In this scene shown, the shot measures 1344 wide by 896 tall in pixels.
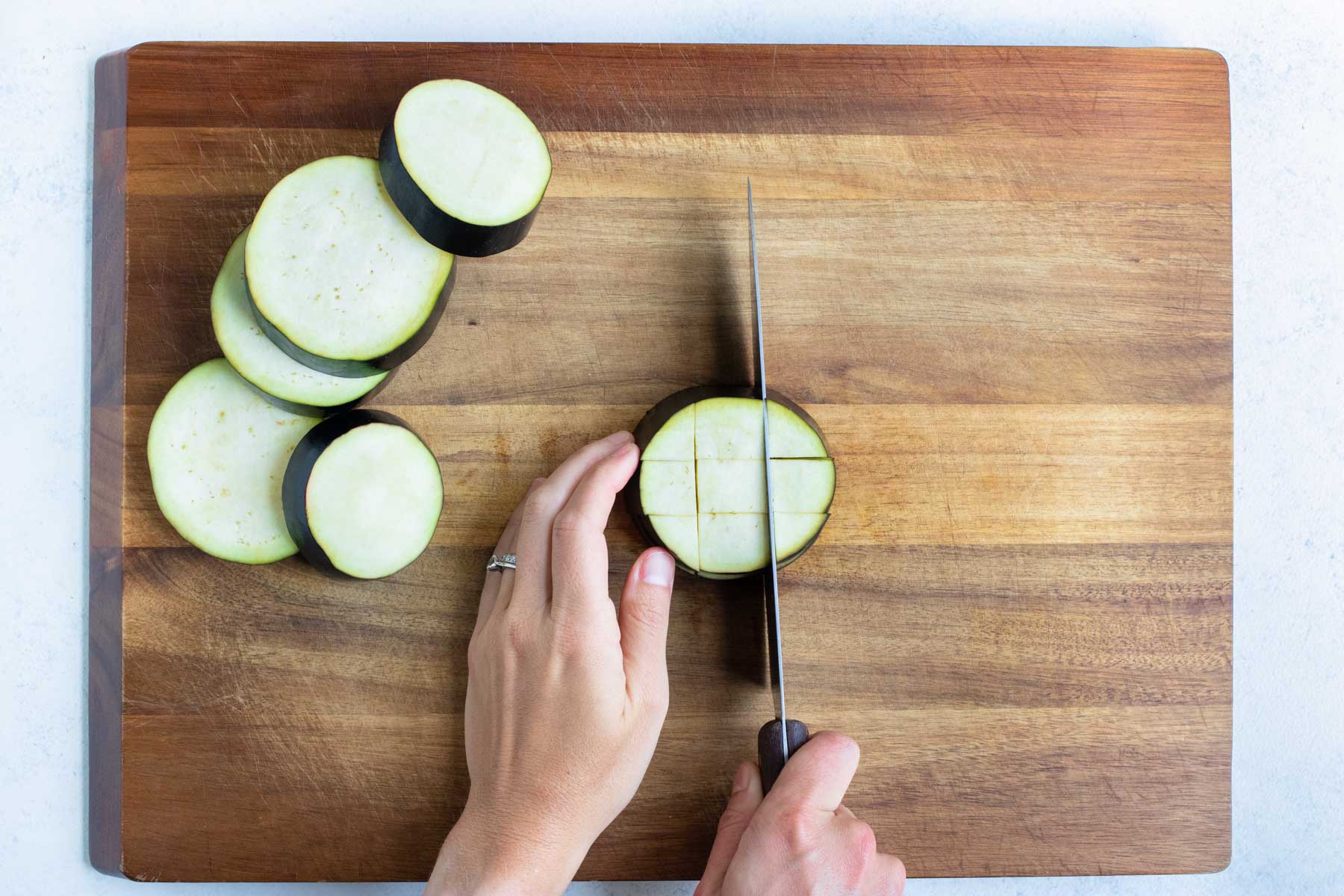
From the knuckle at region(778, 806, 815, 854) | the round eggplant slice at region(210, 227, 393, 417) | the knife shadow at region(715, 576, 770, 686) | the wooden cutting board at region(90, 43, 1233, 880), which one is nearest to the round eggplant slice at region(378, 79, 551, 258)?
the wooden cutting board at region(90, 43, 1233, 880)

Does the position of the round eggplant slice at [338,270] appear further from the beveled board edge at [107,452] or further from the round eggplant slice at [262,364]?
the beveled board edge at [107,452]

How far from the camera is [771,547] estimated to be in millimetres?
1496

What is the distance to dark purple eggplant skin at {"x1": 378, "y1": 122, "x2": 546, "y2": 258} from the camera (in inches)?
54.4

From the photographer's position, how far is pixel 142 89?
1606 millimetres

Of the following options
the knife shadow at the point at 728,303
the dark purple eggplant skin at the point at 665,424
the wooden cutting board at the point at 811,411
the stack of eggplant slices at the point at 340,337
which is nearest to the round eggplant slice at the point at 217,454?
the stack of eggplant slices at the point at 340,337

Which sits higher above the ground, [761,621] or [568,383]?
[568,383]

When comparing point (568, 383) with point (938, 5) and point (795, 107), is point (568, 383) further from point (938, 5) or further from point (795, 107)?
point (938, 5)

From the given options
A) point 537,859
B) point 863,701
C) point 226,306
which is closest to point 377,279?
point 226,306

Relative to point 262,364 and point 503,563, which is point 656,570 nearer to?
point 503,563

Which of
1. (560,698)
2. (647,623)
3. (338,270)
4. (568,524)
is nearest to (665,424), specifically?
(568,524)

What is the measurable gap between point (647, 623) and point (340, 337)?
69 cm

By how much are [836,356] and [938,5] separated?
2.52ft

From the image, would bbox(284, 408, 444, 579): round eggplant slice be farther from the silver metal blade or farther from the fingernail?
the silver metal blade

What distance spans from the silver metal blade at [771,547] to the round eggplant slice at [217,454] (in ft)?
2.65
